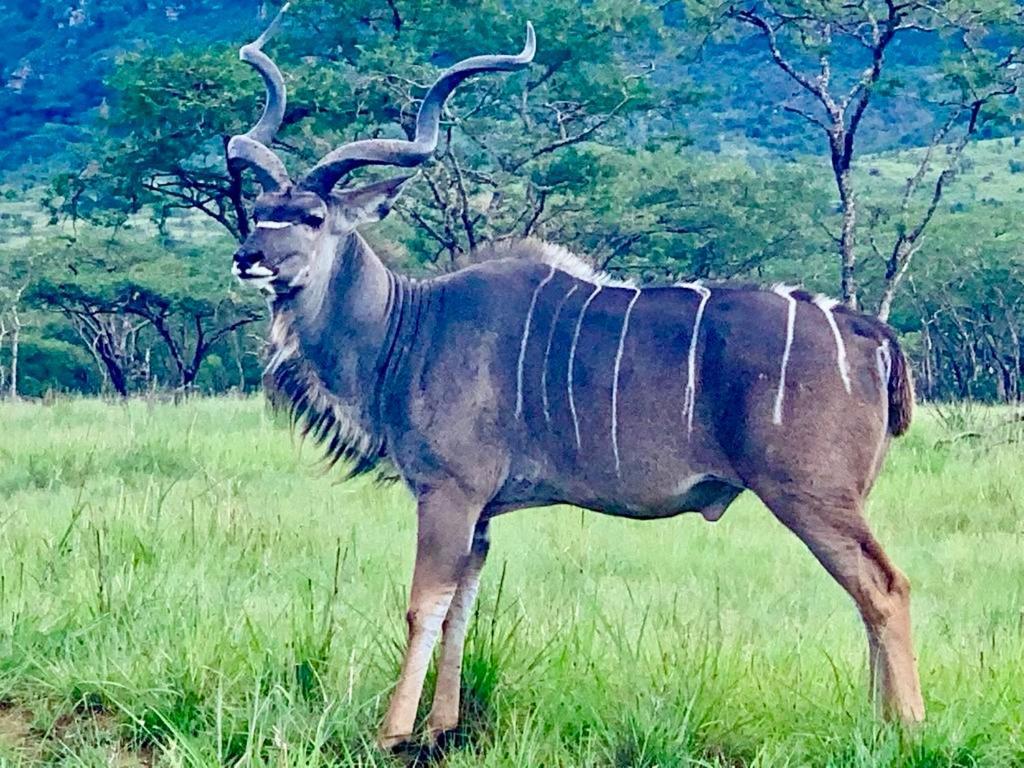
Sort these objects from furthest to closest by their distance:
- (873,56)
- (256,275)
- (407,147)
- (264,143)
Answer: (873,56) → (264,143) → (407,147) → (256,275)

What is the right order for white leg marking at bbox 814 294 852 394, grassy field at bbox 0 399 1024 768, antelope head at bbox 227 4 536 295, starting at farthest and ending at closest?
antelope head at bbox 227 4 536 295
white leg marking at bbox 814 294 852 394
grassy field at bbox 0 399 1024 768

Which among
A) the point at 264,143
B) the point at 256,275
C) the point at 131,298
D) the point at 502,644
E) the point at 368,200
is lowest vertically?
the point at 131,298

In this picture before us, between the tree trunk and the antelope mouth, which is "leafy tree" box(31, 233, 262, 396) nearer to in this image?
the tree trunk

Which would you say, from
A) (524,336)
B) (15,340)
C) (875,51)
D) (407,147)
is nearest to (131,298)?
(15,340)

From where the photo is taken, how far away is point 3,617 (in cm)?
381

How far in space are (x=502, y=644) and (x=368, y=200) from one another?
1.24 meters

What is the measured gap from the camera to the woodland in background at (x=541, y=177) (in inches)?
608

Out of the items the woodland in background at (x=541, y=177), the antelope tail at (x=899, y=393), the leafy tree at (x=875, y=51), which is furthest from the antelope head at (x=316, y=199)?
the leafy tree at (x=875, y=51)

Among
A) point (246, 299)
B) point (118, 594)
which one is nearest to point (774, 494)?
point (118, 594)

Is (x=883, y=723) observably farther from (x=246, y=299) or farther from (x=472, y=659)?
(x=246, y=299)

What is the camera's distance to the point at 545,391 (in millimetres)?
3838

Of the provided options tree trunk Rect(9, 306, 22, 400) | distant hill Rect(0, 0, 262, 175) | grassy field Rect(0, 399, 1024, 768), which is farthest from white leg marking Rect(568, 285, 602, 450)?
distant hill Rect(0, 0, 262, 175)

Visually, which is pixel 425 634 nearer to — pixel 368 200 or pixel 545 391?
pixel 545 391

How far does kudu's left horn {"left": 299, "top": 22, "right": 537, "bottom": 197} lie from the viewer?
4.05 meters
